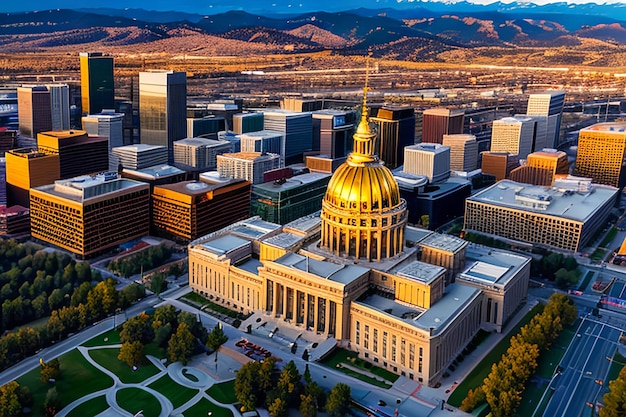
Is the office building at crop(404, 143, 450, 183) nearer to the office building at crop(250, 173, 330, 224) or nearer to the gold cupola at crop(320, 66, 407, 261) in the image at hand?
the office building at crop(250, 173, 330, 224)

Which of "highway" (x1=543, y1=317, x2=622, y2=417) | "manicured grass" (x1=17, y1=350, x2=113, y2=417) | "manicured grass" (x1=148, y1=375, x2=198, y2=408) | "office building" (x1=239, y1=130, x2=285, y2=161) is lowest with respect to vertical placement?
"manicured grass" (x1=148, y1=375, x2=198, y2=408)

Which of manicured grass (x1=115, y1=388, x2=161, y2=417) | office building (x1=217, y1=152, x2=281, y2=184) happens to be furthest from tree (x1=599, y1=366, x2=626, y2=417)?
office building (x1=217, y1=152, x2=281, y2=184)

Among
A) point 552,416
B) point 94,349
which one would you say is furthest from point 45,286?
point 552,416

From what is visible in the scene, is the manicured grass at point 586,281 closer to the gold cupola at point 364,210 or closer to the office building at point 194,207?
the gold cupola at point 364,210

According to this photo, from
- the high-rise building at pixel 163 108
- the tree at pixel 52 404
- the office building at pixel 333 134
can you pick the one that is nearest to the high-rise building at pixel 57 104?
the high-rise building at pixel 163 108

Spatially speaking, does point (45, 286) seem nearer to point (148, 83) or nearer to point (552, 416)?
point (552, 416)

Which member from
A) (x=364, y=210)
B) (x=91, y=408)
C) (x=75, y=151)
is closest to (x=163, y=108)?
(x=75, y=151)
